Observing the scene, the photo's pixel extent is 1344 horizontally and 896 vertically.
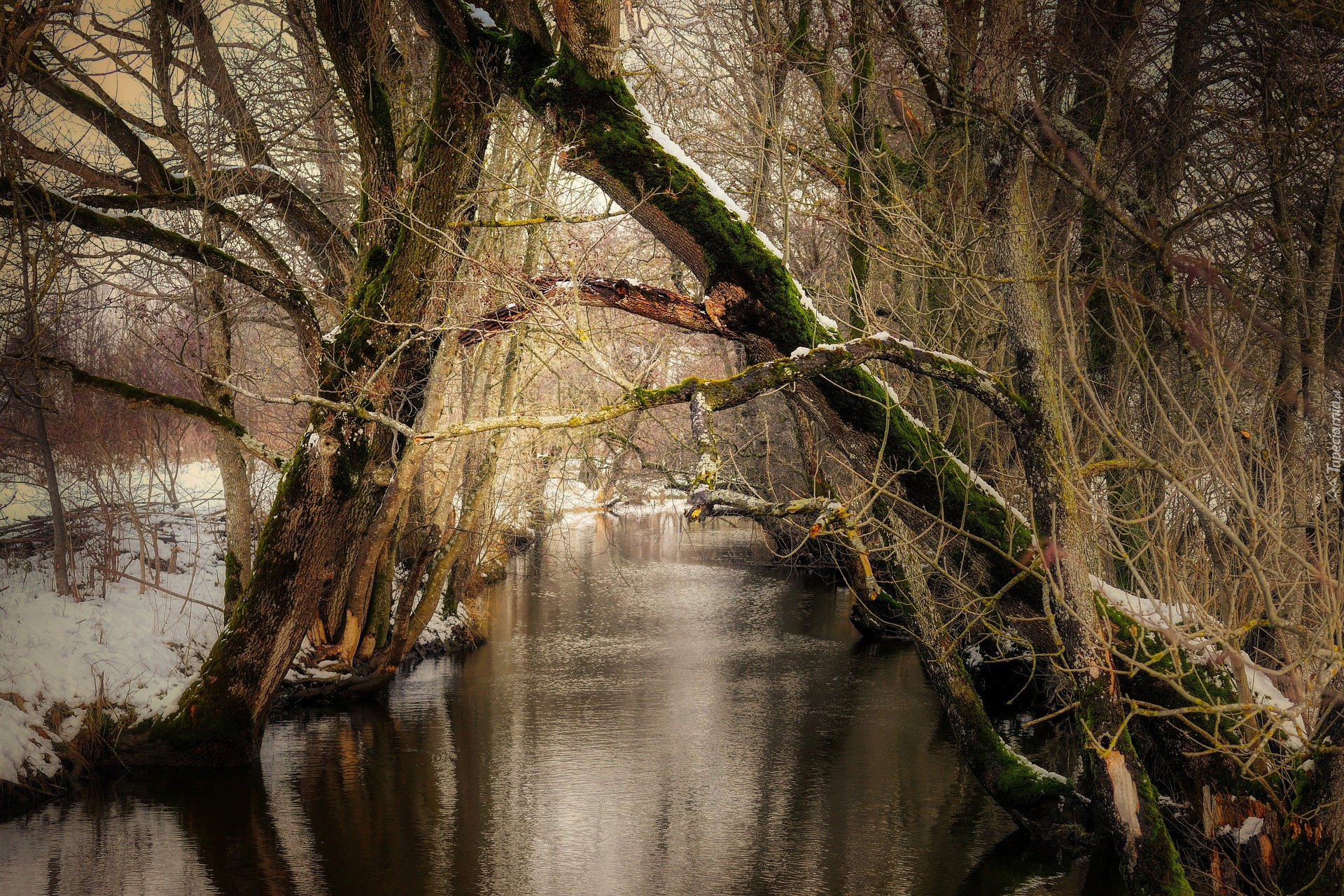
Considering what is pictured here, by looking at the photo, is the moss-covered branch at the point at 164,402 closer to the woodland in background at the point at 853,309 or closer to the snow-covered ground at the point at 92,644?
the woodland in background at the point at 853,309

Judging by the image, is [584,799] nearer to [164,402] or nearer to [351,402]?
[351,402]

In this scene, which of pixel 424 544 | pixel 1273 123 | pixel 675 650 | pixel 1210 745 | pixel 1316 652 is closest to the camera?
pixel 1316 652

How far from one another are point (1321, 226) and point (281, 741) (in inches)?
460

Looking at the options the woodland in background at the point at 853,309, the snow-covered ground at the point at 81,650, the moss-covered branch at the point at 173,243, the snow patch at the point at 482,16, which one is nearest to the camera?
the woodland in background at the point at 853,309

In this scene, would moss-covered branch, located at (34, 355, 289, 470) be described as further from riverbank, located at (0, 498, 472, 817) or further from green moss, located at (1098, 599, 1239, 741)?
green moss, located at (1098, 599, 1239, 741)

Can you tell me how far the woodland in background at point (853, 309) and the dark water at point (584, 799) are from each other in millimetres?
941

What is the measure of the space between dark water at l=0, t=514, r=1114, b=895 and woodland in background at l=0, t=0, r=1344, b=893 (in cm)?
94

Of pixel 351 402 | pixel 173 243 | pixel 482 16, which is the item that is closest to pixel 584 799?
pixel 351 402

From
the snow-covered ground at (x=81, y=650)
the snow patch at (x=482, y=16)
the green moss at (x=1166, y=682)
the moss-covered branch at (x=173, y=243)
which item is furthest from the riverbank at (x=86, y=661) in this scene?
the green moss at (x=1166, y=682)

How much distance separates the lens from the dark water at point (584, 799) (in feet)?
26.7

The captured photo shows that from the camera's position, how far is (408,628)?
14.4 m

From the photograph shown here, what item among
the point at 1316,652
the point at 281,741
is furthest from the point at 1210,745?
the point at 281,741

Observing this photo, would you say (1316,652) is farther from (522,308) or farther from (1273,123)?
(522,308)

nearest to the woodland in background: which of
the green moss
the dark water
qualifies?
the green moss
